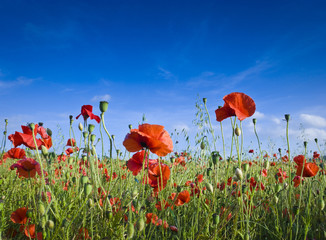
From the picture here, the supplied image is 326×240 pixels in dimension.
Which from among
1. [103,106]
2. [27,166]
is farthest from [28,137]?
[103,106]

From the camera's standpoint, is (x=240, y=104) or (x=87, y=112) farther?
(x=87, y=112)

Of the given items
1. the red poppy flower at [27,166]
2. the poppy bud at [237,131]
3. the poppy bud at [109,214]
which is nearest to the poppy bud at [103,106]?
the poppy bud at [109,214]

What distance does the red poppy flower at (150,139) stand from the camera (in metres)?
1.30

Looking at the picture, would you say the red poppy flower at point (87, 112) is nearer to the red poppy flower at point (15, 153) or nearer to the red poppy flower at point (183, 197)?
the red poppy flower at point (183, 197)

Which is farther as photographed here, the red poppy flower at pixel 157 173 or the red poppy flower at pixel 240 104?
the red poppy flower at pixel 157 173

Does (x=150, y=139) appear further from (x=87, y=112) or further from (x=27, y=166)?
(x=27, y=166)

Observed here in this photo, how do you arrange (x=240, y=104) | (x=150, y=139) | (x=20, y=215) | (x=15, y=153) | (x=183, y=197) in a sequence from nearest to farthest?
(x=150, y=139)
(x=240, y=104)
(x=20, y=215)
(x=183, y=197)
(x=15, y=153)

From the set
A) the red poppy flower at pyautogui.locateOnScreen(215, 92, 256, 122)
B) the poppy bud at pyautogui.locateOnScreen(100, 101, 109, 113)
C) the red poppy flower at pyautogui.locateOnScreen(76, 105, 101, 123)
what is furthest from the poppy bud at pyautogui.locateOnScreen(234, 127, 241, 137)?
the red poppy flower at pyautogui.locateOnScreen(76, 105, 101, 123)

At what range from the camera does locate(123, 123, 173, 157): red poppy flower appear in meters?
1.30

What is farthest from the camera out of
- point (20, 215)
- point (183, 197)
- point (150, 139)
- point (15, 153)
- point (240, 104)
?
point (15, 153)

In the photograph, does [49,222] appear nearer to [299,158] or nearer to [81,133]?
[81,133]

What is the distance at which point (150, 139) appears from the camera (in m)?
1.30

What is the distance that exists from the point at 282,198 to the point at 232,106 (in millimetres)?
1510

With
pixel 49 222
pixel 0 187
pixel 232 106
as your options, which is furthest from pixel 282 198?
pixel 0 187
